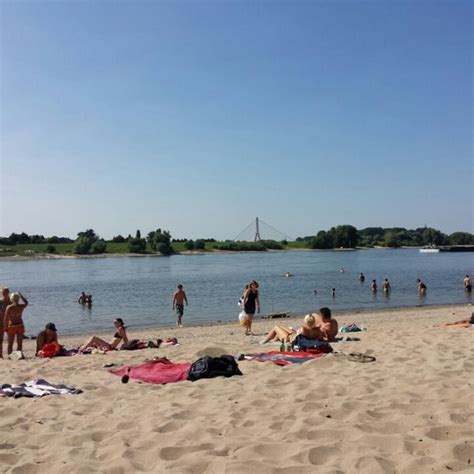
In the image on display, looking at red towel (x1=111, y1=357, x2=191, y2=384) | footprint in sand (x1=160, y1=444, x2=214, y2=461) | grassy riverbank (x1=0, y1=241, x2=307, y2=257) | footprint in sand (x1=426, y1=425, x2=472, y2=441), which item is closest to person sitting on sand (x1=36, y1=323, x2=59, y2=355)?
red towel (x1=111, y1=357, x2=191, y2=384)

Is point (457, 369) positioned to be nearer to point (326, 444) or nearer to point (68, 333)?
point (326, 444)

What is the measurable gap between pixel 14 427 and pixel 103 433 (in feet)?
3.20

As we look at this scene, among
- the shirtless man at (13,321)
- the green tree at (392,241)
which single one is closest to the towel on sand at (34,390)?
the shirtless man at (13,321)

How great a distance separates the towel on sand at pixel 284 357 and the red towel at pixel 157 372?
1350 millimetres

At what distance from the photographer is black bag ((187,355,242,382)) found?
23.2 ft

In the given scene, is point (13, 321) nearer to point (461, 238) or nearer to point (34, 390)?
point (34, 390)

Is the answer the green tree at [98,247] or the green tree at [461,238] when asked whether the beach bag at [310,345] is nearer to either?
the green tree at [98,247]

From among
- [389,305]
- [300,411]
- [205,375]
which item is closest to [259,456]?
[300,411]

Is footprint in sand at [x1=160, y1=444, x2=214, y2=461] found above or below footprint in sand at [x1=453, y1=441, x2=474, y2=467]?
below

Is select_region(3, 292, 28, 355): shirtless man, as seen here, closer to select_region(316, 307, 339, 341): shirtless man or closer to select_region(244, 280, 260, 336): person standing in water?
select_region(244, 280, 260, 336): person standing in water

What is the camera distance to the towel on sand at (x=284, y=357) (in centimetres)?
806

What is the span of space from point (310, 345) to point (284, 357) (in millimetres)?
1116

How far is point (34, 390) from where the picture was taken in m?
6.49

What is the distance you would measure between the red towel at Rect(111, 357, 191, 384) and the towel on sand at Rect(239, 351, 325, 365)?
1350mm
